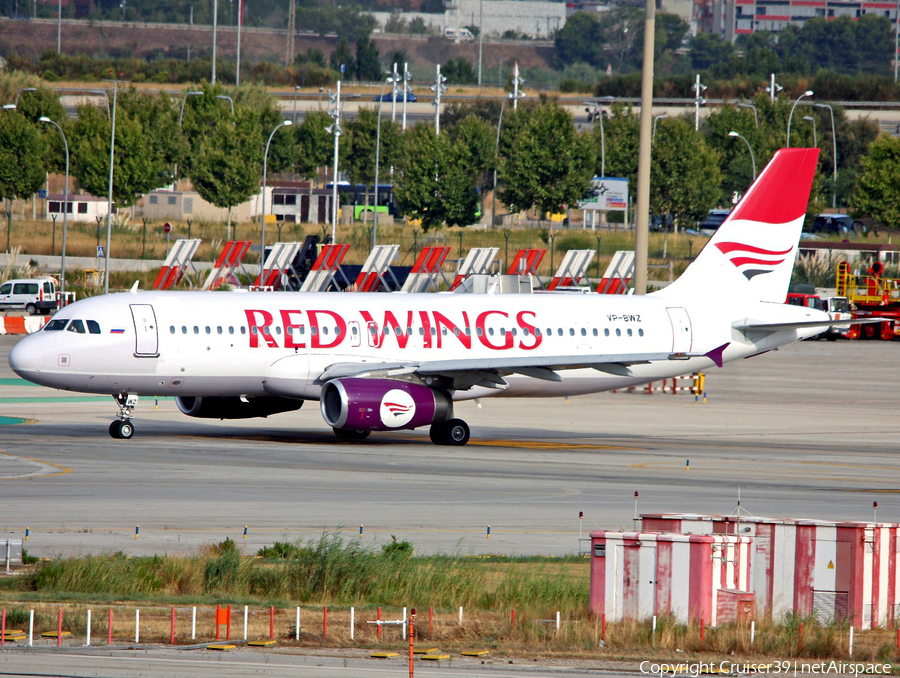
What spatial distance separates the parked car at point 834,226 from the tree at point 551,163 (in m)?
26.6

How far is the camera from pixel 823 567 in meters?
17.8

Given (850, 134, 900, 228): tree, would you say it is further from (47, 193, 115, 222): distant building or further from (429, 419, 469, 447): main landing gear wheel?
(429, 419, 469, 447): main landing gear wheel

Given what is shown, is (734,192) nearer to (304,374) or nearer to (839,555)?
(304,374)

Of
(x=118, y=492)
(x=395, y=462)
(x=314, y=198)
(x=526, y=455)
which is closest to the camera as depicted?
(x=118, y=492)

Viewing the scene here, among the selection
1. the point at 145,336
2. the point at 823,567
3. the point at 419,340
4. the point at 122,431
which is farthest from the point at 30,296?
the point at 823,567

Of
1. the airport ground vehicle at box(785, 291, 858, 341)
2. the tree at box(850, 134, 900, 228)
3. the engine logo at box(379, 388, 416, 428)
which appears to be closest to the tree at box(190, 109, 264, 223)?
the tree at box(850, 134, 900, 228)

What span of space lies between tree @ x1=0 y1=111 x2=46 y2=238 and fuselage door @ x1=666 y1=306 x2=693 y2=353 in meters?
72.1

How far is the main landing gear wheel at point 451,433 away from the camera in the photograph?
124 ft

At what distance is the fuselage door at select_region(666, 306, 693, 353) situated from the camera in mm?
41438

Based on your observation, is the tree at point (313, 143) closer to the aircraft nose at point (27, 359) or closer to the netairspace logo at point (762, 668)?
the aircraft nose at point (27, 359)

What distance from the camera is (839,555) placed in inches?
694

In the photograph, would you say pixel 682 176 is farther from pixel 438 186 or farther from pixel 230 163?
pixel 230 163

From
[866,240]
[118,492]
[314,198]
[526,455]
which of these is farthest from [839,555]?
[314,198]

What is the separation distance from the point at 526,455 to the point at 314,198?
106m
